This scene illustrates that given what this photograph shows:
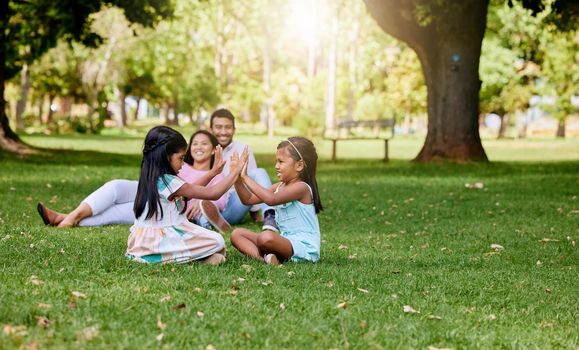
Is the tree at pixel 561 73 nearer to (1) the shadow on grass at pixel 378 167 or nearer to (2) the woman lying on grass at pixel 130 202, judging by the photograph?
(1) the shadow on grass at pixel 378 167

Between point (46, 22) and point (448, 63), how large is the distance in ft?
34.0

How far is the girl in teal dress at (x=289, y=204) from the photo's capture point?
718 centimetres

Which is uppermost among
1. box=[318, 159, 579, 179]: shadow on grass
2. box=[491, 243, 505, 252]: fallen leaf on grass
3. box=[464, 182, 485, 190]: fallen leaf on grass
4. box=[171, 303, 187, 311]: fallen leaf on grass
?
box=[171, 303, 187, 311]: fallen leaf on grass

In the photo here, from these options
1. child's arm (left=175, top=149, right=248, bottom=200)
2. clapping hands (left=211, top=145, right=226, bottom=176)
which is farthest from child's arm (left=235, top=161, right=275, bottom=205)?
child's arm (left=175, top=149, right=248, bottom=200)

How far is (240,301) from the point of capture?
5594mm

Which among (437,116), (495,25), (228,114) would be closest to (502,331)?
(228,114)

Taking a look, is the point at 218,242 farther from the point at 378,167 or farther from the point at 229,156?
the point at 378,167

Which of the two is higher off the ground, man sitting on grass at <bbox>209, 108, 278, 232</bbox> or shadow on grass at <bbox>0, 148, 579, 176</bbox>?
man sitting on grass at <bbox>209, 108, 278, 232</bbox>

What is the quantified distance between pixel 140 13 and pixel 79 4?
164 centimetres

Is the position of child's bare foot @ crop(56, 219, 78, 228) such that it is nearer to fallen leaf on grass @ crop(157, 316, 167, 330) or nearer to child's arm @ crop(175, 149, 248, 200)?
child's arm @ crop(175, 149, 248, 200)

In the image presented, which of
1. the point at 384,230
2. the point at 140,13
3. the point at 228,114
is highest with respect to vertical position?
the point at 140,13

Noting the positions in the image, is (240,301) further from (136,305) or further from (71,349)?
(71,349)

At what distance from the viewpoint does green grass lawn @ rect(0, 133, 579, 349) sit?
4797 mm

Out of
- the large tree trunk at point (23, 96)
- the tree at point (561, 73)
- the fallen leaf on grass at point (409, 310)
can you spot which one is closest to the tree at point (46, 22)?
the fallen leaf on grass at point (409, 310)
